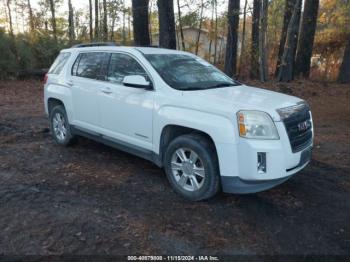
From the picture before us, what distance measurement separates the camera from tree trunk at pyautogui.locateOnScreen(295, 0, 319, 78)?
→ 51.4 ft

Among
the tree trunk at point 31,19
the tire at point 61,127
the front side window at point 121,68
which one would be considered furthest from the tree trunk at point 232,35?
the front side window at point 121,68

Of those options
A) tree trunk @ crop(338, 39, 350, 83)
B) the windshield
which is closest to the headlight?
the windshield

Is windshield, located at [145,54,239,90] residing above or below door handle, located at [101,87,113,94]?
above

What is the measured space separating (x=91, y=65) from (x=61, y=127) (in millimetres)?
1500

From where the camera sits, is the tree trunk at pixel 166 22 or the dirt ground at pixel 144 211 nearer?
the dirt ground at pixel 144 211

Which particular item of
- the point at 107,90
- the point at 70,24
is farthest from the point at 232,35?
the point at 107,90

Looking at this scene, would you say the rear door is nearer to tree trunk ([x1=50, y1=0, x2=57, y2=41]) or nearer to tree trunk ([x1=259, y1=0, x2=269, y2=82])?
tree trunk ([x1=259, y1=0, x2=269, y2=82])

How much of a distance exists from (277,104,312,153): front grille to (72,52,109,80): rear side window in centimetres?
295

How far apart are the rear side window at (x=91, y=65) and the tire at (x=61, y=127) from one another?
84cm

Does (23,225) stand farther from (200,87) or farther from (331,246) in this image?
(331,246)

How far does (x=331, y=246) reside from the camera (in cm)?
352

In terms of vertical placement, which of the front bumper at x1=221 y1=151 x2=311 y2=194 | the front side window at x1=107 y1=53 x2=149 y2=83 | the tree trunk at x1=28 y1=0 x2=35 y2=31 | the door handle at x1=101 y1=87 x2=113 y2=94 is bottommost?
the front bumper at x1=221 y1=151 x2=311 y2=194

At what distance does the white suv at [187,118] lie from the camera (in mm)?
3906

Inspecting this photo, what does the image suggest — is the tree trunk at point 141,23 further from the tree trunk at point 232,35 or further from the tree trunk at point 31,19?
the tree trunk at point 31,19
